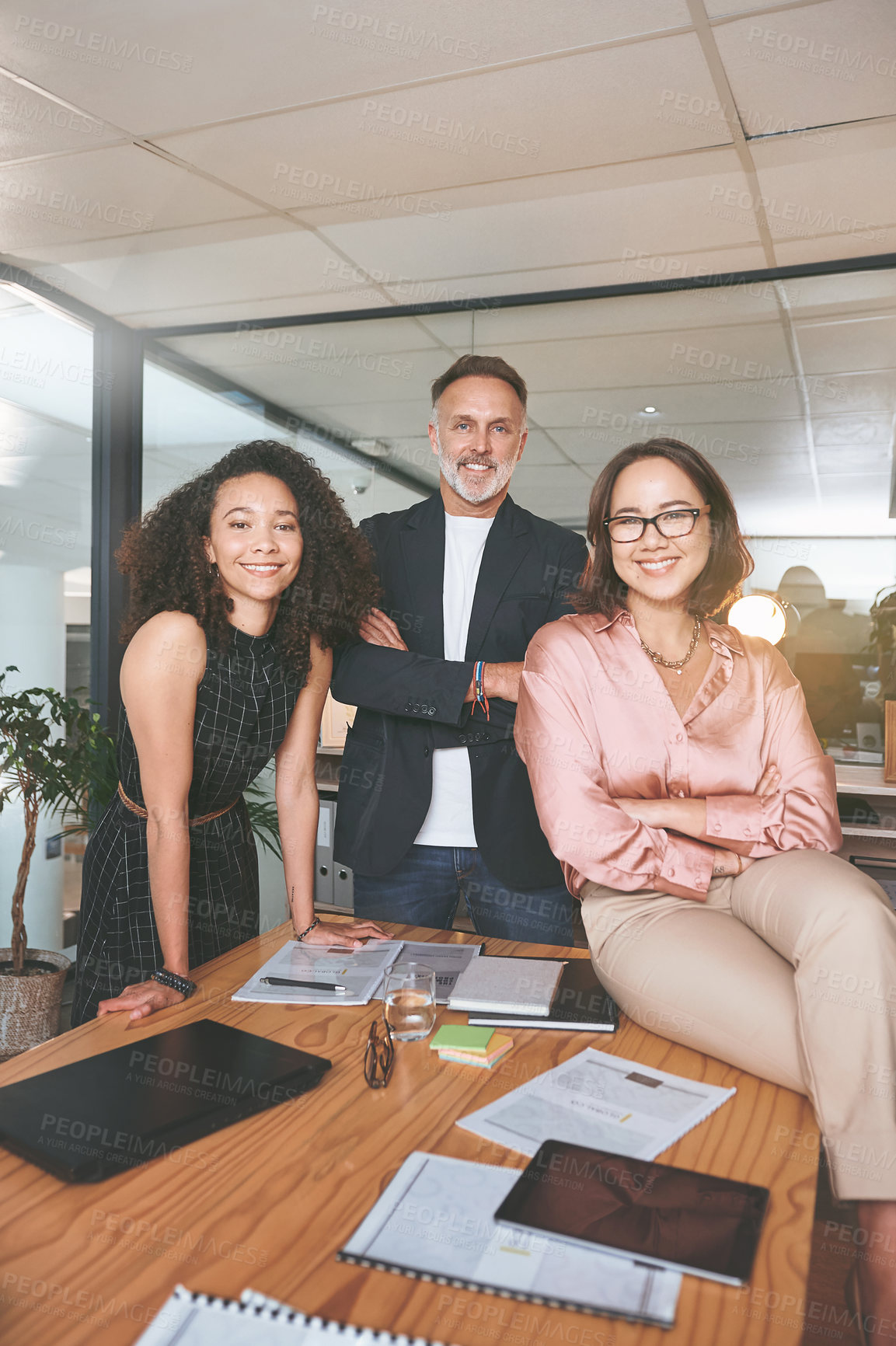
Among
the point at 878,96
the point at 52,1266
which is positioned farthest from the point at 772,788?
the point at 878,96

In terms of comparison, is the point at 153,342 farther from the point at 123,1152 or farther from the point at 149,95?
the point at 123,1152

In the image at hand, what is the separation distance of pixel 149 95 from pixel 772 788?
242 centimetres

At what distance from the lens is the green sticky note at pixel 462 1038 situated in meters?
1.31

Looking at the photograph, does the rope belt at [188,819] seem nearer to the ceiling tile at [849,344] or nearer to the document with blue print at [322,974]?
the document with blue print at [322,974]

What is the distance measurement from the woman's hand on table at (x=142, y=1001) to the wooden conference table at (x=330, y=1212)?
55mm

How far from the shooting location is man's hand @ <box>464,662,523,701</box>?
2115 millimetres

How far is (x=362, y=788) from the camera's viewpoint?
224 cm

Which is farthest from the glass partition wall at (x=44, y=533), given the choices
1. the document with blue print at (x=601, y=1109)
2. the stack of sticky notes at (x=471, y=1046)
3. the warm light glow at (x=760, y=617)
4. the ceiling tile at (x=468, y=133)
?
the document with blue print at (x=601, y=1109)

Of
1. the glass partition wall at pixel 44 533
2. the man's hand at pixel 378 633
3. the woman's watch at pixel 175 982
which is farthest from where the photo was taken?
the glass partition wall at pixel 44 533

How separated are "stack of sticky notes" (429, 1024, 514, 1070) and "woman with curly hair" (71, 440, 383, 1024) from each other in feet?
1.48

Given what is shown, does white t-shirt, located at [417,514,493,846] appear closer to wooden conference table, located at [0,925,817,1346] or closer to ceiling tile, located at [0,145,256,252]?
wooden conference table, located at [0,925,817,1346]

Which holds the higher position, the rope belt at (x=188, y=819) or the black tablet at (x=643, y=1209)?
the rope belt at (x=188, y=819)

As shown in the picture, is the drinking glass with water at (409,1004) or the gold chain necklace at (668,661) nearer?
the drinking glass with water at (409,1004)

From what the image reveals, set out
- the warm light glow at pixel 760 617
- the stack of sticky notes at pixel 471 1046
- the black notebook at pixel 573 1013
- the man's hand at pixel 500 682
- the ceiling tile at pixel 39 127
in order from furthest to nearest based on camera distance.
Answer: the warm light glow at pixel 760 617 → the ceiling tile at pixel 39 127 → the man's hand at pixel 500 682 → the black notebook at pixel 573 1013 → the stack of sticky notes at pixel 471 1046
